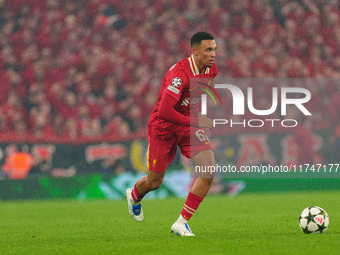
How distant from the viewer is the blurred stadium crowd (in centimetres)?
1584

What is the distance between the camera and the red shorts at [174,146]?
7078 millimetres

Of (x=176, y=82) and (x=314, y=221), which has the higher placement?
(x=176, y=82)

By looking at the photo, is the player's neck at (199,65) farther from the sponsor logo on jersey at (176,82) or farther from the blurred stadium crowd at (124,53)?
the blurred stadium crowd at (124,53)

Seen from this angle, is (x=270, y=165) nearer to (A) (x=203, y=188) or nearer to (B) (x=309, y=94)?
(B) (x=309, y=94)

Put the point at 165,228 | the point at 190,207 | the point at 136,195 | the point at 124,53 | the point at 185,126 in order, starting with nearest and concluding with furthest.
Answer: the point at 190,207 < the point at 185,126 < the point at 136,195 < the point at 165,228 < the point at 124,53

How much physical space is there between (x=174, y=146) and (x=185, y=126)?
0.35 meters

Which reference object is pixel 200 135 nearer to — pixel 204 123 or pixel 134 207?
pixel 204 123

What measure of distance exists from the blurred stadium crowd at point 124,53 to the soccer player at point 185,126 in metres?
7.63

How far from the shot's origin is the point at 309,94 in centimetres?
1567

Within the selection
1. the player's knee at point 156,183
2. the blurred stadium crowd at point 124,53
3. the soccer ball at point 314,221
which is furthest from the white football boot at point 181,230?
the blurred stadium crowd at point 124,53

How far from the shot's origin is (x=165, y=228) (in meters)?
8.15

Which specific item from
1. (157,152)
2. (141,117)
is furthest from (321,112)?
(157,152)

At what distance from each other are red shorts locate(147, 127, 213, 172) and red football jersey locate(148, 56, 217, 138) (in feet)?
0.35

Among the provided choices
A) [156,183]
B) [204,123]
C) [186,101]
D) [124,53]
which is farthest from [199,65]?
[124,53]
